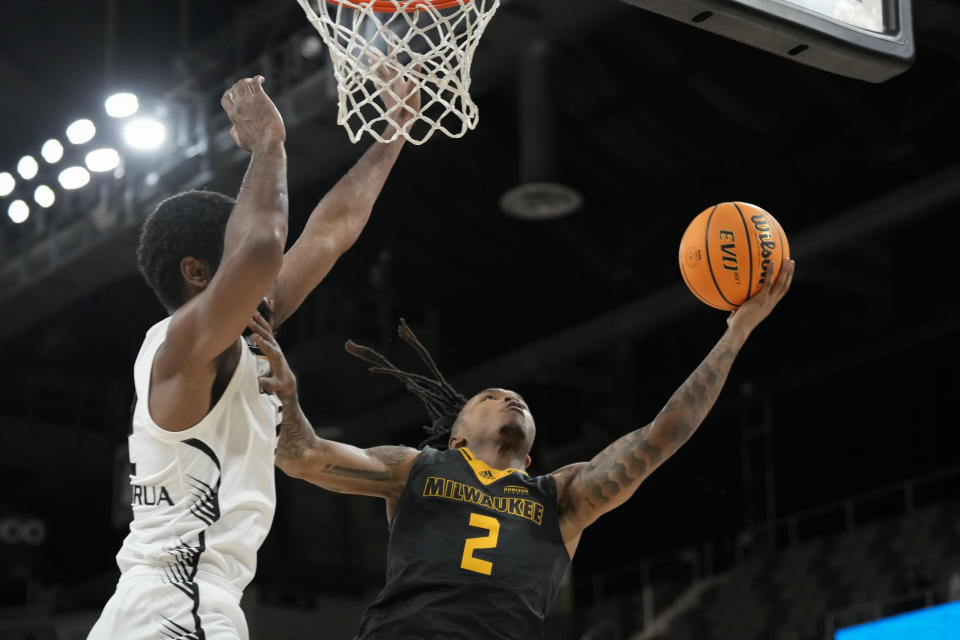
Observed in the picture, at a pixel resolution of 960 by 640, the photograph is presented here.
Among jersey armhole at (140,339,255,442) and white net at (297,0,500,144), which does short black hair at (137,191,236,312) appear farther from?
white net at (297,0,500,144)

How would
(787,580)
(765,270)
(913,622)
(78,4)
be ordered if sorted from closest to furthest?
(765,270)
(913,622)
(78,4)
(787,580)

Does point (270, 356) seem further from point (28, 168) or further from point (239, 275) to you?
point (28, 168)

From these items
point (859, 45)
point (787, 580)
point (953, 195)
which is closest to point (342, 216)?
point (859, 45)

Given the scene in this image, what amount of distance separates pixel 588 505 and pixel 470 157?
32.2 ft

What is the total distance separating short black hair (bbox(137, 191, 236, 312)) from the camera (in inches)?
106

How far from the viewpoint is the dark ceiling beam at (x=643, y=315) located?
1180cm

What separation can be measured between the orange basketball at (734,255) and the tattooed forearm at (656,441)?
0.54 ft

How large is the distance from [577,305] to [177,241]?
43.5 feet

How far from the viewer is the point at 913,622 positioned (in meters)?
9.70

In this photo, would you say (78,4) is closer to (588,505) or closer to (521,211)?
(521,211)

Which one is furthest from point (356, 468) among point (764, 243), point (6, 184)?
point (6, 184)

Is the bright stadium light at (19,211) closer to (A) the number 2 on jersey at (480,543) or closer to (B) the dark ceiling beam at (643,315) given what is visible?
(B) the dark ceiling beam at (643,315)

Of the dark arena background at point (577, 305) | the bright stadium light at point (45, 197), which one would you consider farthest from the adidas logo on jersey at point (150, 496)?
the bright stadium light at point (45, 197)

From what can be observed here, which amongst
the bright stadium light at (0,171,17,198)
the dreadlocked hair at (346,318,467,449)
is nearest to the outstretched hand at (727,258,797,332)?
the dreadlocked hair at (346,318,467,449)
